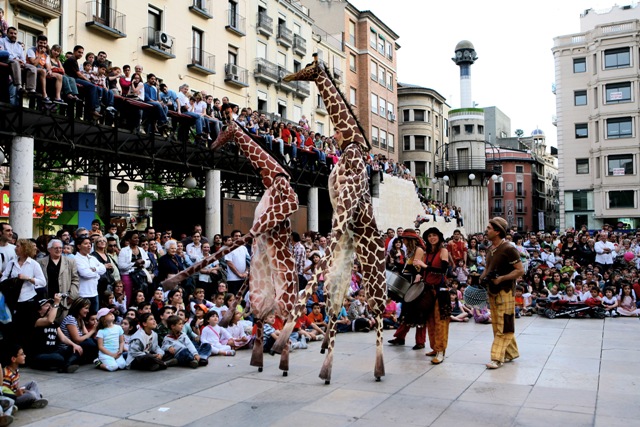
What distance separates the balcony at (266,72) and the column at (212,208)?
1487 cm

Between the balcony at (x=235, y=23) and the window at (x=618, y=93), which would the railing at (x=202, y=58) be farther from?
the window at (x=618, y=93)

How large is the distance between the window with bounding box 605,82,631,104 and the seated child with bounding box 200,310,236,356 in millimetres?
43372

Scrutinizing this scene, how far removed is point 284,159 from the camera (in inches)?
778

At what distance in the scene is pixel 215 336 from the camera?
8914 mm

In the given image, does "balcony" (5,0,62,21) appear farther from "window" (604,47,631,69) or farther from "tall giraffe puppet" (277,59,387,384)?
"window" (604,47,631,69)

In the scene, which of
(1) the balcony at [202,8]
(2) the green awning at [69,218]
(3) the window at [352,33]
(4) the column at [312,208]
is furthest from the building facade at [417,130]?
(2) the green awning at [69,218]

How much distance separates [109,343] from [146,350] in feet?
1.80

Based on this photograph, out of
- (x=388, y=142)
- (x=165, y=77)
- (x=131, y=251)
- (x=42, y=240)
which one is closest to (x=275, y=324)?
(x=131, y=251)

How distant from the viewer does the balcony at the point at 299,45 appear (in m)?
35.7

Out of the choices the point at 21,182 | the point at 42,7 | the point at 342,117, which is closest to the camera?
the point at 342,117

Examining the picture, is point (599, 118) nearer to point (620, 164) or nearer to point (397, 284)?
point (620, 164)

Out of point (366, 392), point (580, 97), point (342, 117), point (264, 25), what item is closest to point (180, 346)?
point (366, 392)

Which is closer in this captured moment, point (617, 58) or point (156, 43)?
point (156, 43)

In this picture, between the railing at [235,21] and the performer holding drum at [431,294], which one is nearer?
the performer holding drum at [431,294]
